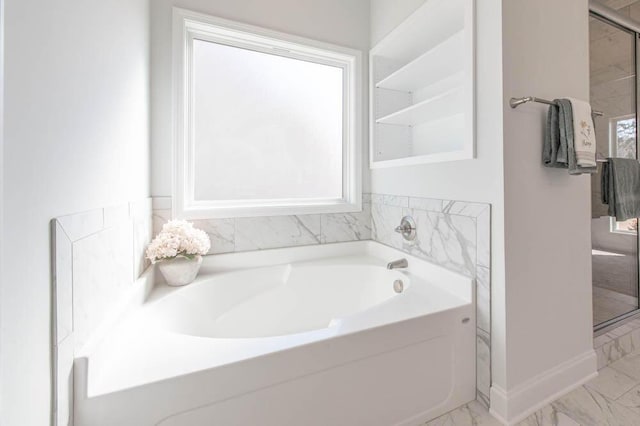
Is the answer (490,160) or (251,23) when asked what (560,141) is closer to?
(490,160)

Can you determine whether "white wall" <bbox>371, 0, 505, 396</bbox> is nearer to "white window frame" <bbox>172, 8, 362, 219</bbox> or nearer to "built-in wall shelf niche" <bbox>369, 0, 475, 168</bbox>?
"built-in wall shelf niche" <bbox>369, 0, 475, 168</bbox>

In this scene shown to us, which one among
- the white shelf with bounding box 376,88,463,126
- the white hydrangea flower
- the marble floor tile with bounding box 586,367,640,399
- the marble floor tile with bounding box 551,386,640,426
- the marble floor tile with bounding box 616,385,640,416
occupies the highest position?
the white shelf with bounding box 376,88,463,126

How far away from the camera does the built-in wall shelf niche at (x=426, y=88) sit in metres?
1.35

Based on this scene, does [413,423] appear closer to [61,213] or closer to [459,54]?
[61,213]

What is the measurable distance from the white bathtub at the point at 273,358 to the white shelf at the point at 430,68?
122 cm

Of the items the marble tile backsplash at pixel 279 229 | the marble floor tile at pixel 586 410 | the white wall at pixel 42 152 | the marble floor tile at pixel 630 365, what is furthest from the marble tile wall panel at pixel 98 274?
the marble floor tile at pixel 630 365

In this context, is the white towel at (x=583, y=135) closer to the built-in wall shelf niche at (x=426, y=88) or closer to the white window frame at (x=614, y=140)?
the built-in wall shelf niche at (x=426, y=88)

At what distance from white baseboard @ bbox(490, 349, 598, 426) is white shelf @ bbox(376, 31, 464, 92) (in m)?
1.71

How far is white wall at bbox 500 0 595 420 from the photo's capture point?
1198 millimetres

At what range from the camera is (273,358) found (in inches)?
36.4

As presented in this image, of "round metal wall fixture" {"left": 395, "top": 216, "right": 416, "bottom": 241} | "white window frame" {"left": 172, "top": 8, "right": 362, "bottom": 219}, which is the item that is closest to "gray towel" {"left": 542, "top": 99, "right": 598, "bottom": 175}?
"round metal wall fixture" {"left": 395, "top": 216, "right": 416, "bottom": 241}

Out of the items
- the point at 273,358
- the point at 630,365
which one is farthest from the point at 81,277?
the point at 630,365

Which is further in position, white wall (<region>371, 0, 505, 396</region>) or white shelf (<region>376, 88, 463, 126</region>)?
white shelf (<region>376, 88, 463, 126</region>)

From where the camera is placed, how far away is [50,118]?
0.68 meters
